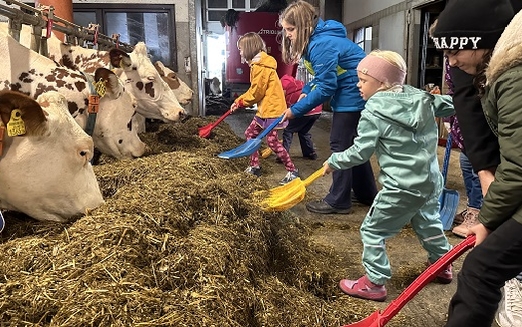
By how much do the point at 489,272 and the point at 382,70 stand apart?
4.48ft

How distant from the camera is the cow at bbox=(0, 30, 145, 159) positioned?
10.2ft

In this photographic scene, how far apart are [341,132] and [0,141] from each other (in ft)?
8.11

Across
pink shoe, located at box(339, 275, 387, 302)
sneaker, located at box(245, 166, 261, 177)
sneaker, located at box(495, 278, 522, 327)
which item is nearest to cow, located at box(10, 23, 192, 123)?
sneaker, located at box(245, 166, 261, 177)

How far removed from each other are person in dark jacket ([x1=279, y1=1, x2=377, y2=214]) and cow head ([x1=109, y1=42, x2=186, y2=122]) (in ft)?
6.20

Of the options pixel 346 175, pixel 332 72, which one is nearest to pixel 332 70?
pixel 332 72

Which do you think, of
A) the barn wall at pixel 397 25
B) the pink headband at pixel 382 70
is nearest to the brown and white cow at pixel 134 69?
the pink headband at pixel 382 70

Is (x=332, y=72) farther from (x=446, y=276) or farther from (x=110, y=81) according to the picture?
(x=110, y=81)

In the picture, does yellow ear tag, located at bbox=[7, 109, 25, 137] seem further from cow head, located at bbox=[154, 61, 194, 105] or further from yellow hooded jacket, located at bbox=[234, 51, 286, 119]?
cow head, located at bbox=[154, 61, 194, 105]

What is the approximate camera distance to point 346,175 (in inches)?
150

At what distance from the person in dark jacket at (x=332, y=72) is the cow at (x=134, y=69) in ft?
6.18

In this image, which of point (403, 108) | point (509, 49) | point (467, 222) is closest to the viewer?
point (509, 49)

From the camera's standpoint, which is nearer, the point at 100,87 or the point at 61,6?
the point at 100,87

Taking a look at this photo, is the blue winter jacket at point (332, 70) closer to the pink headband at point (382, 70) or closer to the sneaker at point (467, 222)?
the pink headband at point (382, 70)

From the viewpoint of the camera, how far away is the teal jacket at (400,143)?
2.38 m
